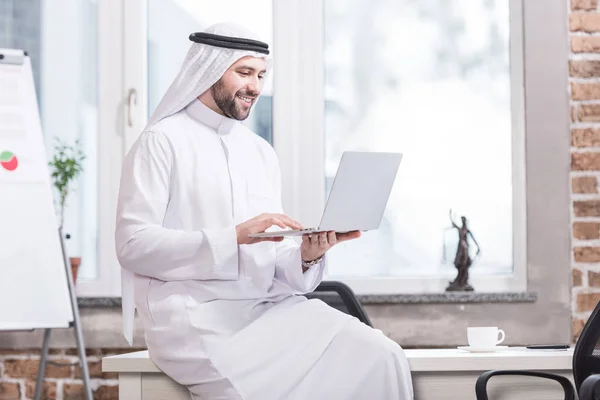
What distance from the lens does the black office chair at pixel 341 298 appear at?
3.03 metres

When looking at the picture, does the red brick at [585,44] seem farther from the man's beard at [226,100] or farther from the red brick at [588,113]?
the man's beard at [226,100]

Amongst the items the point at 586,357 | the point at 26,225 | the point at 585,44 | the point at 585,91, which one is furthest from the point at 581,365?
the point at 26,225

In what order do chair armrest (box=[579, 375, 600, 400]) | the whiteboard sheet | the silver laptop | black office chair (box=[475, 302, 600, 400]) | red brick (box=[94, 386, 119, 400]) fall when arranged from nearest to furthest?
chair armrest (box=[579, 375, 600, 400]) → the silver laptop → black office chair (box=[475, 302, 600, 400]) → the whiteboard sheet → red brick (box=[94, 386, 119, 400])

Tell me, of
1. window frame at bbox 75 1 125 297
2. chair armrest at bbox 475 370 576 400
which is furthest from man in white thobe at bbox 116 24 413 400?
window frame at bbox 75 1 125 297

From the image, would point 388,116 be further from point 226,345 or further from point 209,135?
point 226,345

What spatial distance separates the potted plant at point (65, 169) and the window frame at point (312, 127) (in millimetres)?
864

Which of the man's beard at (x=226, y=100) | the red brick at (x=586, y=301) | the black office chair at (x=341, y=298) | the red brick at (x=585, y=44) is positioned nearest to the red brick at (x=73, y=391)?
the black office chair at (x=341, y=298)

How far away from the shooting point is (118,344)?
12.5 feet

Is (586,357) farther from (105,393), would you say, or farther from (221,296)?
(105,393)

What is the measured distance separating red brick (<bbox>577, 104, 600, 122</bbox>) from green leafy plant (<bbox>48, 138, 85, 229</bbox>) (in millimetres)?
2097

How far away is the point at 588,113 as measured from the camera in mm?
3752

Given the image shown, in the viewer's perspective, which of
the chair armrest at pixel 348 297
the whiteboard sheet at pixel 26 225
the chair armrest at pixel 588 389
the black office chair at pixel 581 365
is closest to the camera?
the chair armrest at pixel 588 389

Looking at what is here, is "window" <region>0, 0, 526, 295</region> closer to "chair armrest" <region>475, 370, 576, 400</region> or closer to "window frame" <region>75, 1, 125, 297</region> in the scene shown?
"window frame" <region>75, 1, 125, 297</region>

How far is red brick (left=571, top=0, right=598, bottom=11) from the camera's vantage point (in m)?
3.78
